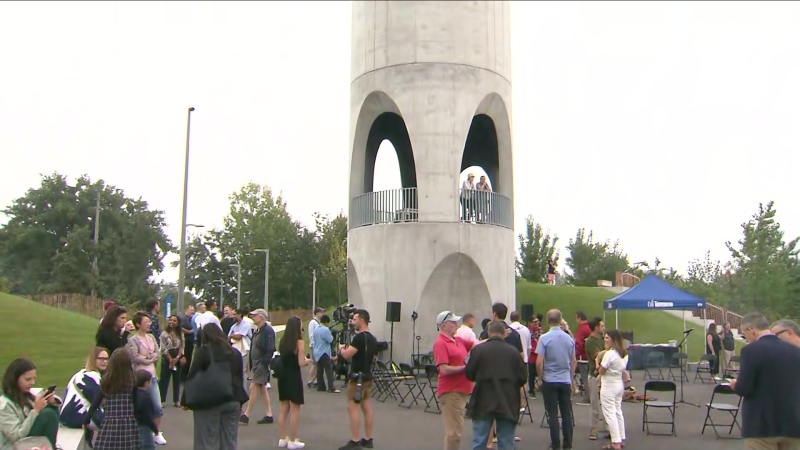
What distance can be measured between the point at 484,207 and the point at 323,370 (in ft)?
25.0

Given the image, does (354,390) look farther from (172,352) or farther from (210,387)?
(172,352)

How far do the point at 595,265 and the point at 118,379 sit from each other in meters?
55.2

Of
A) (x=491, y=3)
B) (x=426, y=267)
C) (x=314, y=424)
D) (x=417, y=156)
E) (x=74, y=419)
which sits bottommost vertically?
(x=314, y=424)

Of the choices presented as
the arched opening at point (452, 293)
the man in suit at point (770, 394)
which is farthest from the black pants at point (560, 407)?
the arched opening at point (452, 293)

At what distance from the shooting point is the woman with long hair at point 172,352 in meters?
11.7

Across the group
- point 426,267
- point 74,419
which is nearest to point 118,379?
point 74,419

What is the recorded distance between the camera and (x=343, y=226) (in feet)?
201

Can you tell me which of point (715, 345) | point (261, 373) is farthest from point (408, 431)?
point (715, 345)

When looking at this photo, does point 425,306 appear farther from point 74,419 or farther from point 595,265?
point 595,265

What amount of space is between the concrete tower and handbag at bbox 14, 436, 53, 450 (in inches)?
583

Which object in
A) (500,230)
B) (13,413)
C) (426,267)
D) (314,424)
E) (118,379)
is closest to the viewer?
(13,413)

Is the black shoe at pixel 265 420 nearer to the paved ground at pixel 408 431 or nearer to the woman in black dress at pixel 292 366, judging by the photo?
the paved ground at pixel 408 431

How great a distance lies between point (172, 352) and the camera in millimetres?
11766

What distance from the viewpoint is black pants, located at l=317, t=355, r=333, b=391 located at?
15383mm
